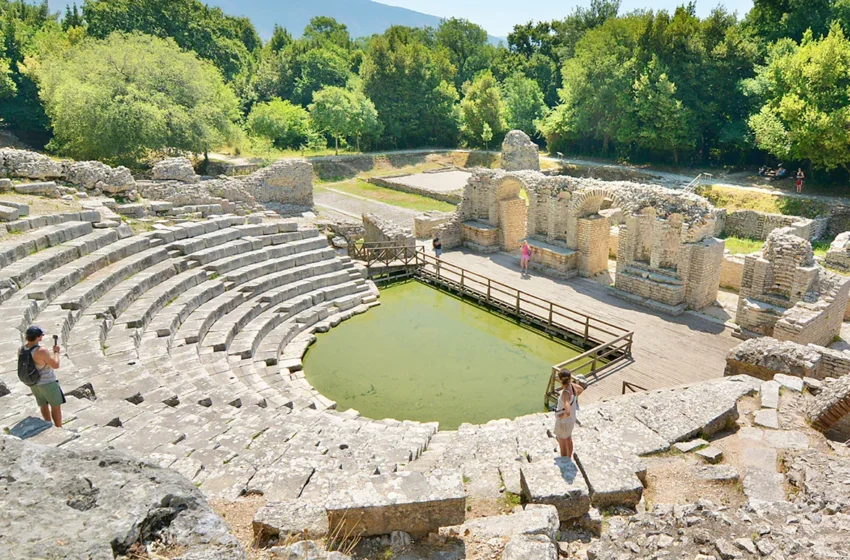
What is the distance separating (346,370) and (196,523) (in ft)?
30.5

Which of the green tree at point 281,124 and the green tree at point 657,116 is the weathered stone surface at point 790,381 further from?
the green tree at point 281,124

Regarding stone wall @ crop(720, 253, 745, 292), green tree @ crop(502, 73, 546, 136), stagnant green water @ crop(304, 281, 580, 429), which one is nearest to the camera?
stagnant green water @ crop(304, 281, 580, 429)

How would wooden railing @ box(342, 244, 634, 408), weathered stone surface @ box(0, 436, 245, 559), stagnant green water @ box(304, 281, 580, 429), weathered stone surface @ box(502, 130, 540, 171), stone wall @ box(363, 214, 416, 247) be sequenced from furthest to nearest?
weathered stone surface @ box(502, 130, 540, 171) → stone wall @ box(363, 214, 416, 247) → wooden railing @ box(342, 244, 634, 408) → stagnant green water @ box(304, 281, 580, 429) → weathered stone surface @ box(0, 436, 245, 559)

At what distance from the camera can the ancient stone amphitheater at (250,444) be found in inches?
138

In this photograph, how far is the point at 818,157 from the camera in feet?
80.1

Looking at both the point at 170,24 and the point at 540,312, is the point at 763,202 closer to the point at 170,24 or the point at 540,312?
the point at 540,312

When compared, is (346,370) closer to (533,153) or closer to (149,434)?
(149,434)

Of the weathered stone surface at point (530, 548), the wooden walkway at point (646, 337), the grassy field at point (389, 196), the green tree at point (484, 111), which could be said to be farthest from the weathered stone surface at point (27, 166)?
the green tree at point (484, 111)

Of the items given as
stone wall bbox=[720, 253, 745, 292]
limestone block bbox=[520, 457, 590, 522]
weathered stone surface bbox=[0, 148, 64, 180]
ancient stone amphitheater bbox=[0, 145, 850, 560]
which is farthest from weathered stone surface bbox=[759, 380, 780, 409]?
weathered stone surface bbox=[0, 148, 64, 180]

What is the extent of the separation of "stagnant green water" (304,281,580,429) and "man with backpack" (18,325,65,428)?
5679 mm

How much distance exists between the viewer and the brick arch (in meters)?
17.3

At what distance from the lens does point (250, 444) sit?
740 cm

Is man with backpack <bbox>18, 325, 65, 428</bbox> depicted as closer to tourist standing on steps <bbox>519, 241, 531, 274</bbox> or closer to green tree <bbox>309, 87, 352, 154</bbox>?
tourist standing on steps <bbox>519, 241, 531, 274</bbox>

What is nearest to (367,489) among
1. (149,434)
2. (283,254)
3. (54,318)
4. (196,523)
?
(196,523)
